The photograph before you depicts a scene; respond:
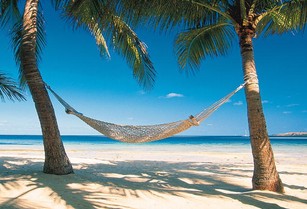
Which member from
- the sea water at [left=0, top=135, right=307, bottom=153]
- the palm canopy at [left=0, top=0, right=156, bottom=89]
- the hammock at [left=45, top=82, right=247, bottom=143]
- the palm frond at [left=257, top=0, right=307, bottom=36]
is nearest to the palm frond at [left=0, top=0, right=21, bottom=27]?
the palm canopy at [left=0, top=0, right=156, bottom=89]

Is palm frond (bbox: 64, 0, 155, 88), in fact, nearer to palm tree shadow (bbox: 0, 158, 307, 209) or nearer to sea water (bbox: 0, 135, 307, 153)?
palm tree shadow (bbox: 0, 158, 307, 209)

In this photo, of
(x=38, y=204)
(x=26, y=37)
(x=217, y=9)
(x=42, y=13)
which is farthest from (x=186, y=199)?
(x=42, y=13)

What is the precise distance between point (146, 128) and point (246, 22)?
1455 mm

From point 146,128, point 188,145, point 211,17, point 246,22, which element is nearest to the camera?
point 246,22

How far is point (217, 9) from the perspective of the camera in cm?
303

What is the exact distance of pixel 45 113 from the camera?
347cm

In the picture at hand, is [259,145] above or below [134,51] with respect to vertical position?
below

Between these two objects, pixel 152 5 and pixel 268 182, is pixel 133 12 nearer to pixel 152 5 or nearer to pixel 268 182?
pixel 152 5

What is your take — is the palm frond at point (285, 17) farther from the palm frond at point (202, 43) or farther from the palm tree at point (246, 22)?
the palm frond at point (202, 43)

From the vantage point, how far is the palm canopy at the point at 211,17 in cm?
302

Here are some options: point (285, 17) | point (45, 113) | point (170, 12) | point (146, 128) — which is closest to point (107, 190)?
point (146, 128)

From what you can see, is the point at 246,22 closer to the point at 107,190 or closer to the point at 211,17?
the point at 211,17

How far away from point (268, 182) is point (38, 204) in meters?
2.03

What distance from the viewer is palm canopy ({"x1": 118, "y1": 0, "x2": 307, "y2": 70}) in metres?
3.02
